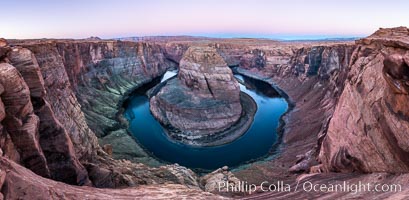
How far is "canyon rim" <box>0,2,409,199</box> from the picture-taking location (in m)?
16.7

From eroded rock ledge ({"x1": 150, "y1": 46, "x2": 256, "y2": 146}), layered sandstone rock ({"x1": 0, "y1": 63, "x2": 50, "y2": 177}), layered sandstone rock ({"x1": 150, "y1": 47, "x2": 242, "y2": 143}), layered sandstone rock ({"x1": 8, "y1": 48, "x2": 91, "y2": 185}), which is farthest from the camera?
layered sandstone rock ({"x1": 150, "y1": 47, "x2": 242, "y2": 143})

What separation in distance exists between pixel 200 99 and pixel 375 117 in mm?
45125

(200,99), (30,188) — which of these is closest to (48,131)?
(30,188)

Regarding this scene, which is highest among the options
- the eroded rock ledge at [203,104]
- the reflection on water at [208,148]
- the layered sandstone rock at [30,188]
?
the layered sandstone rock at [30,188]

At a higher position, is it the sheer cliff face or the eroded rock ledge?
the sheer cliff face

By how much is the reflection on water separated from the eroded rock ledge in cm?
185

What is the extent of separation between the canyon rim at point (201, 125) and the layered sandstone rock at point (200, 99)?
27 centimetres

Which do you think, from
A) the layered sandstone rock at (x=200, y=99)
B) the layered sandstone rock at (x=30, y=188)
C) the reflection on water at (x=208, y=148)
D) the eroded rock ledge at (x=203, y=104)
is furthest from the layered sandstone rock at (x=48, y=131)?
the layered sandstone rock at (x=200, y=99)

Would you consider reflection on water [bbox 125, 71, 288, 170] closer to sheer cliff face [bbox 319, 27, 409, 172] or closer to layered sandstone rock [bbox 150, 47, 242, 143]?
layered sandstone rock [bbox 150, 47, 242, 143]

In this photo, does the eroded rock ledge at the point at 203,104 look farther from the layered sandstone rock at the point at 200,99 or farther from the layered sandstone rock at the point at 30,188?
the layered sandstone rock at the point at 30,188

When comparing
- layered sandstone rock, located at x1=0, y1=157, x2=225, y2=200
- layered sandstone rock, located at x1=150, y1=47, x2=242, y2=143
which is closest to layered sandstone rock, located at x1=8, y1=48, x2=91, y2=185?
layered sandstone rock, located at x1=0, y1=157, x2=225, y2=200

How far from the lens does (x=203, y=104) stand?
61.0 meters

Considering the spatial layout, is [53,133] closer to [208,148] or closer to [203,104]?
[208,148]

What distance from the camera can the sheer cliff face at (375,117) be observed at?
1629 centimetres
